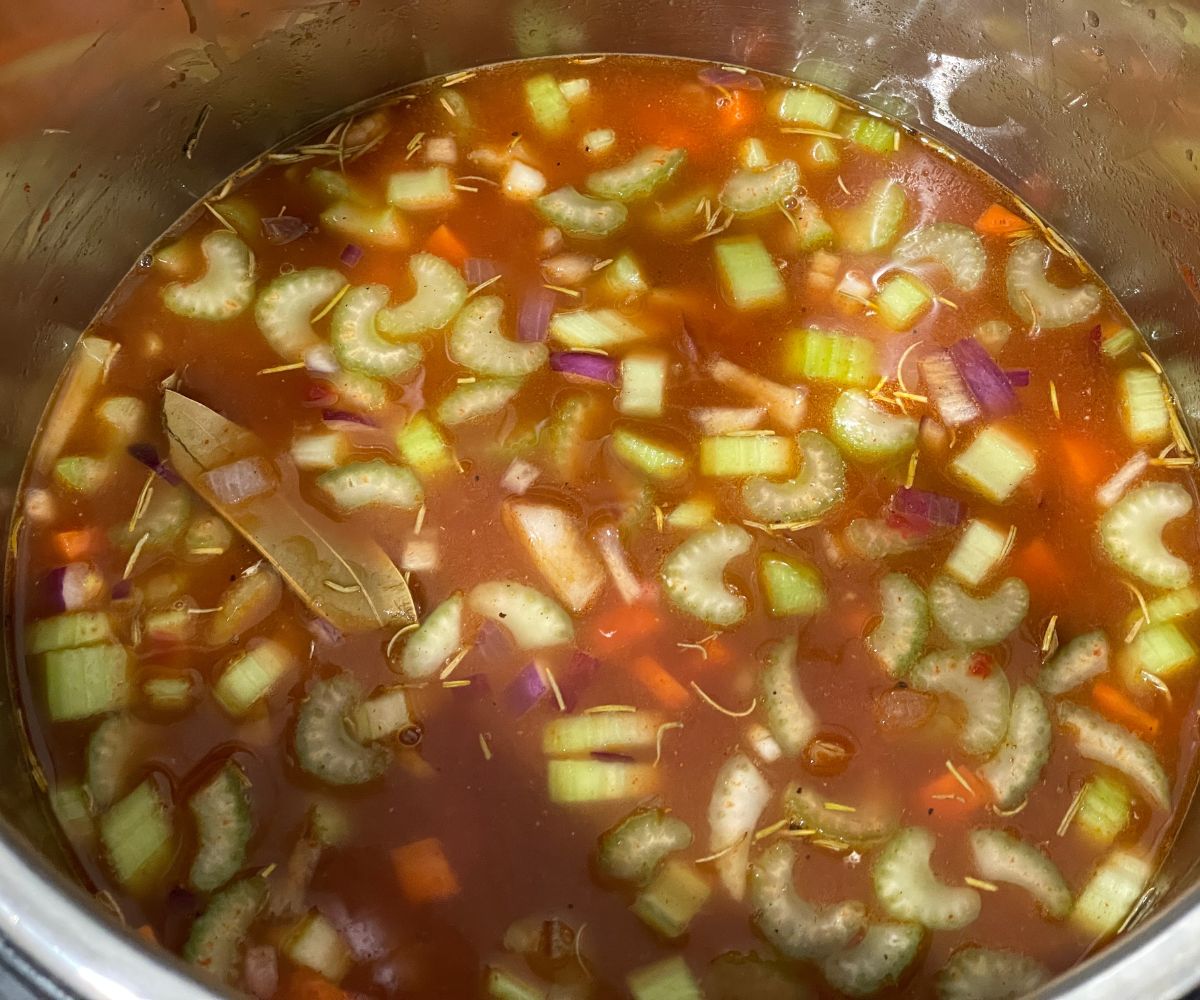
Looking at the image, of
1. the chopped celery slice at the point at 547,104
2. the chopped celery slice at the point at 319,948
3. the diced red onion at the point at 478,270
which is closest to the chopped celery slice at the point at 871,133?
the chopped celery slice at the point at 547,104

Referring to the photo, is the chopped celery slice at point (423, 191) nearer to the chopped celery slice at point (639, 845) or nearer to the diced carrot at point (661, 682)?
the diced carrot at point (661, 682)

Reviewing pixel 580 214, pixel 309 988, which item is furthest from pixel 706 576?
pixel 309 988

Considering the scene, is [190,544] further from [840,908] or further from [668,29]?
[668,29]

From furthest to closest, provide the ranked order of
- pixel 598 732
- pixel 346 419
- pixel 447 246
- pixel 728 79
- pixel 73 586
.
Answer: pixel 728 79
pixel 447 246
pixel 346 419
pixel 73 586
pixel 598 732

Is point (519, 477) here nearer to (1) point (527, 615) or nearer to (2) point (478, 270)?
(1) point (527, 615)

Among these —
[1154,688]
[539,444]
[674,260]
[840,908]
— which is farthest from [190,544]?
[1154,688]

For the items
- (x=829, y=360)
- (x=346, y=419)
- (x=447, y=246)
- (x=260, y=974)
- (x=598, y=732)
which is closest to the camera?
(x=260, y=974)
